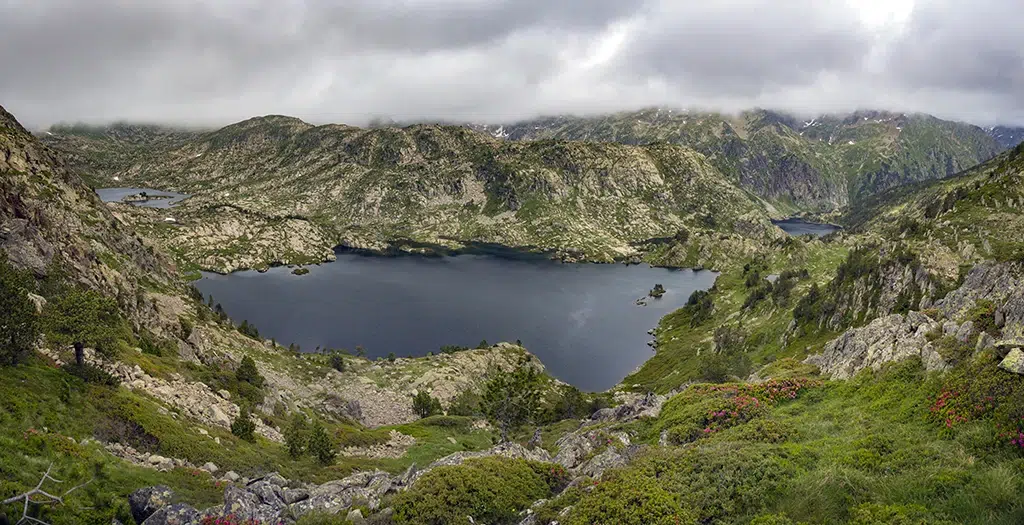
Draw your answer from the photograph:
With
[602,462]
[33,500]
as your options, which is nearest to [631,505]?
[602,462]

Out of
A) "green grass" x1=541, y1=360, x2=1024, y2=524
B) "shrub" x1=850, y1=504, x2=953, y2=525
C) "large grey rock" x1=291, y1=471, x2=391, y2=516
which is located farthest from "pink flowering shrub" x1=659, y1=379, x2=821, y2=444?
"large grey rock" x1=291, y1=471, x2=391, y2=516

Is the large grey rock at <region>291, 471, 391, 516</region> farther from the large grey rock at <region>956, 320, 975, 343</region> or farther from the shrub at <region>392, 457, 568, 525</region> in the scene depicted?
the large grey rock at <region>956, 320, 975, 343</region>

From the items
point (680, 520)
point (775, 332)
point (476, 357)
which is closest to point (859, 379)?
point (680, 520)

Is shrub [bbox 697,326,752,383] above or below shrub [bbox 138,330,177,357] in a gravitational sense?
below

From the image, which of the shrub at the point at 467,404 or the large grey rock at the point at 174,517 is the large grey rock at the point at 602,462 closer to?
the large grey rock at the point at 174,517

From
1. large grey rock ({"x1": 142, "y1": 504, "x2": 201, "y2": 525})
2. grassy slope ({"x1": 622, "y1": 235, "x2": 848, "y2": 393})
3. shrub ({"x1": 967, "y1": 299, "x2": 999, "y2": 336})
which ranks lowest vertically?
grassy slope ({"x1": 622, "y1": 235, "x2": 848, "y2": 393})

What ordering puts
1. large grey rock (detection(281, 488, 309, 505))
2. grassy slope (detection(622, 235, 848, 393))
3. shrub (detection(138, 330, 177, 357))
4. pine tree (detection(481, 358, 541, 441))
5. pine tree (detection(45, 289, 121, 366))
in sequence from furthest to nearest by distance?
grassy slope (detection(622, 235, 848, 393))
pine tree (detection(481, 358, 541, 441))
shrub (detection(138, 330, 177, 357))
pine tree (detection(45, 289, 121, 366))
large grey rock (detection(281, 488, 309, 505))

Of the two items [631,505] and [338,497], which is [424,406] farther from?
[631,505]
